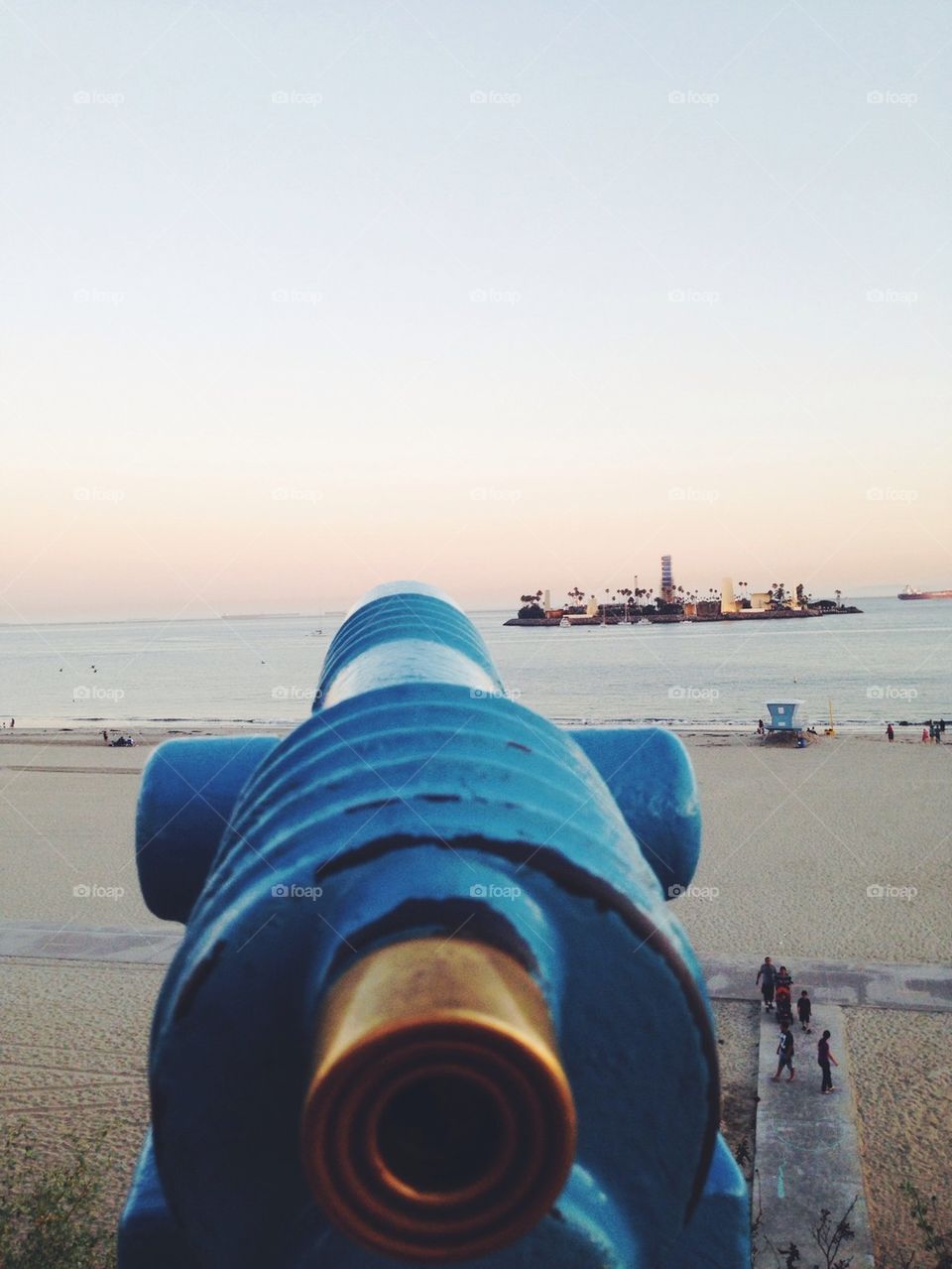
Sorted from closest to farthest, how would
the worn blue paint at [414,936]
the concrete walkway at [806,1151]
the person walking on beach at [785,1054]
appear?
the worn blue paint at [414,936] < the concrete walkway at [806,1151] < the person walking on beach at [785,1054]

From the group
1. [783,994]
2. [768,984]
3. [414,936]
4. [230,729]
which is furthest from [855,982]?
[230,729]

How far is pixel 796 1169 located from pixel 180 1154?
984cm

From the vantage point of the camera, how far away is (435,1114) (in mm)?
Answer: 1165

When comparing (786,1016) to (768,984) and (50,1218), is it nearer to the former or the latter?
(768,984)

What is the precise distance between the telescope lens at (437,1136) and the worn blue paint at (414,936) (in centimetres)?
20

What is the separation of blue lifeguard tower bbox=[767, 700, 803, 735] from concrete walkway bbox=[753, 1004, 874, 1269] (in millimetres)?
30994

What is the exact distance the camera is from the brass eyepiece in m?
1.08

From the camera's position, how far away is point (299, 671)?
370 feet

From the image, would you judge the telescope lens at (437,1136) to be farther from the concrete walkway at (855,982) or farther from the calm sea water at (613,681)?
the calm sea water at (613,681)

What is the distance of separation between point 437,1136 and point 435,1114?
0.02 meters

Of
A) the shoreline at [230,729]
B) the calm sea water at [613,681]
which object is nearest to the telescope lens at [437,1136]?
the shoreline at [230,729]

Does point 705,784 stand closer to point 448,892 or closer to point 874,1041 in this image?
point 874,1041

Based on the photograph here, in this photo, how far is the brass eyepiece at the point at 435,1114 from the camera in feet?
3.55

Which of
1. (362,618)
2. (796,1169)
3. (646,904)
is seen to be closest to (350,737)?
(646,904)
